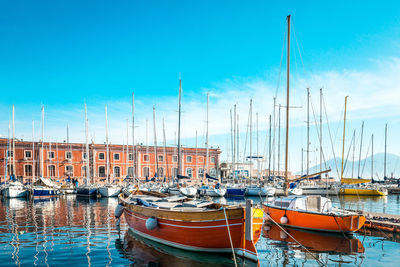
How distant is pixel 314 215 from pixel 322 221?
0.49m

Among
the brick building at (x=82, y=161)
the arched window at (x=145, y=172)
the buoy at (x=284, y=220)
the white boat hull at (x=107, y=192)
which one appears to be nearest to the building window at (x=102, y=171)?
the brick building at (x=82, y=161)

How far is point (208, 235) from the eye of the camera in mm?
11562

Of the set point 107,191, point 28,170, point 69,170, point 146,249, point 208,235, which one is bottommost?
point 107,191

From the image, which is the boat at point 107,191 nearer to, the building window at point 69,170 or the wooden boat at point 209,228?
the building window at point 69,170

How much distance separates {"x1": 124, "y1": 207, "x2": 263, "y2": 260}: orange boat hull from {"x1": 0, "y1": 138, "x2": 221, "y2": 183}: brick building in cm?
3891

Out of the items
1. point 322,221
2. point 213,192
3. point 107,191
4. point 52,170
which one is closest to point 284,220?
point 322,221

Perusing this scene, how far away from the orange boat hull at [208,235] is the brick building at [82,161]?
38914 mm

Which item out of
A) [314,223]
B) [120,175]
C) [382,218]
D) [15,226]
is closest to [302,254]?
[314,223]

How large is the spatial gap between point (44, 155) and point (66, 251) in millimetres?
48632

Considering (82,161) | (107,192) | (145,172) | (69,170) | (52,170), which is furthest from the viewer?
(145,172)

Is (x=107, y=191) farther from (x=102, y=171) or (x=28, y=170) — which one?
(x=28, y=170)

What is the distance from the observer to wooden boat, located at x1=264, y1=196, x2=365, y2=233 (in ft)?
51.2

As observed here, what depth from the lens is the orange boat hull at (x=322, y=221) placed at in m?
15.5

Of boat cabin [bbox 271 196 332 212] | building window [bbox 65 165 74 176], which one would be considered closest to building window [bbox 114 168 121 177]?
building window [bbox 65 165 74 176]
